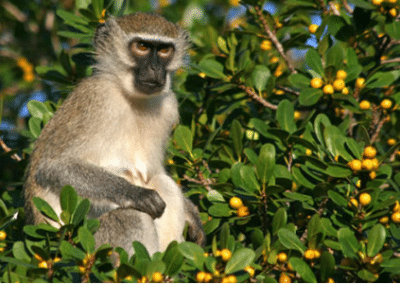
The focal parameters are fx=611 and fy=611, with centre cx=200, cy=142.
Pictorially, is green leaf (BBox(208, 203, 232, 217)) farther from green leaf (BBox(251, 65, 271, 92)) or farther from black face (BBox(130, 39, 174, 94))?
black face (BBox(130, 39, 174, 94))

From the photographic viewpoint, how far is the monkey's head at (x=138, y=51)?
602 centimetres

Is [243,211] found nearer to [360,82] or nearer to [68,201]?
[68,201]

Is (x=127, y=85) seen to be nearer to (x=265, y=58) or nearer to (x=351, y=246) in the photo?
(x=265, y=58)

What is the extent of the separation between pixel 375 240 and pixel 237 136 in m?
1.63

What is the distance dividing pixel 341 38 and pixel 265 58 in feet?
3.29

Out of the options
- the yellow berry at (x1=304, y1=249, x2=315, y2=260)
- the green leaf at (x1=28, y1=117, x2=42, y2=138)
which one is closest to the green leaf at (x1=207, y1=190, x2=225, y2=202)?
the yellow berry at (x1=304, y1=249, x2=315, y2=260)

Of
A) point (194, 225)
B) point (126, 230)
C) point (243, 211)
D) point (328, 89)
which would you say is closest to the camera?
point (243, 211)

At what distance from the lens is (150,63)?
6.07 m

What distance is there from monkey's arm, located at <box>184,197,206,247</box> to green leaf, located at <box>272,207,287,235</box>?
132cm

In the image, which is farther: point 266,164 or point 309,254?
point 266,164

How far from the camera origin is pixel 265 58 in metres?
6.32

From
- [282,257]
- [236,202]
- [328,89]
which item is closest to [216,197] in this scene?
[236,202]

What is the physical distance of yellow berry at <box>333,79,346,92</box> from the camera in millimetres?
5137

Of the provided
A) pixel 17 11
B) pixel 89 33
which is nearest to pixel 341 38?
pixel 89 33
